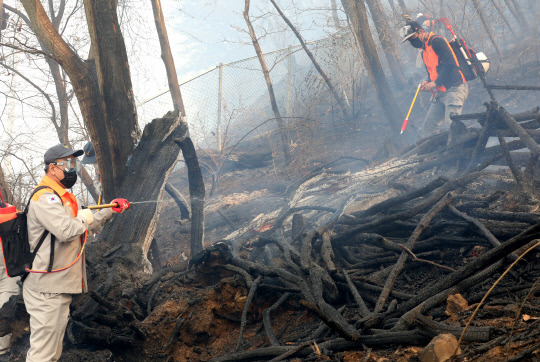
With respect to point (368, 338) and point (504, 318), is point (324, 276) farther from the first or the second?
point (504, 318)

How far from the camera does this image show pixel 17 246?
3643 mm

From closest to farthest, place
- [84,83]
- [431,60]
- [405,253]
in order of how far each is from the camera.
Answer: [405,253] < [84,83] < [431,60]

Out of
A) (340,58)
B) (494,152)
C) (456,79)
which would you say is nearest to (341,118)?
(340,58)

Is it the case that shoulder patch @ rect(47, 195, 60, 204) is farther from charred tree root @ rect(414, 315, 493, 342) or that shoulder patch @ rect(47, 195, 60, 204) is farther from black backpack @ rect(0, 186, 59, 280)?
charred tree root @ rect(414, 315, 493, 342)

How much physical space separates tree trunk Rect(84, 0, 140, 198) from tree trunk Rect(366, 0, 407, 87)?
8.94 m

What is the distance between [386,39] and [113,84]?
9570 mm

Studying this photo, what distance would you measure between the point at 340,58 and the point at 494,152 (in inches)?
297

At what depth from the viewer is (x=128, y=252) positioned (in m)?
5.47

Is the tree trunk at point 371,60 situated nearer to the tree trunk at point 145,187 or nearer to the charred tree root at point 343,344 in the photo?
the tree trunk at point 145,187

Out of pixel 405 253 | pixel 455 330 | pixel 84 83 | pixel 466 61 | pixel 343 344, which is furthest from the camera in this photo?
pixel 466 61

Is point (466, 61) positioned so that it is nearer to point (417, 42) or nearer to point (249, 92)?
point (417, 42)

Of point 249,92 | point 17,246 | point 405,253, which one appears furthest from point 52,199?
point 249,92

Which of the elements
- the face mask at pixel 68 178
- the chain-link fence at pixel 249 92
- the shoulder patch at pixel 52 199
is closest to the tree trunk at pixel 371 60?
the chain-link fence at pixel 249 92

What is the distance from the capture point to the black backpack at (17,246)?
3.61 meters
